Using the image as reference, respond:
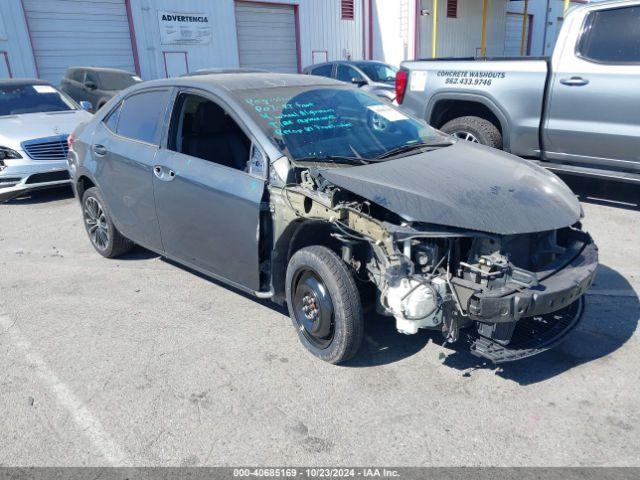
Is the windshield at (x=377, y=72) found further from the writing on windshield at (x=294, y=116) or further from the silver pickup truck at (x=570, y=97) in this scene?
the writing on windshield at (x=294, y=116)

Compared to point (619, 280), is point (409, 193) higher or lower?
higher

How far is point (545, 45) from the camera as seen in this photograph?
1135 inches

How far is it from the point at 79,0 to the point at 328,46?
9210 mm

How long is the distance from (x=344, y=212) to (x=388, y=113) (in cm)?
156

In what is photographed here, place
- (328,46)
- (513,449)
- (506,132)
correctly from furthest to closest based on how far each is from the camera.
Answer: (328,46) < (506,132) < (513,449)

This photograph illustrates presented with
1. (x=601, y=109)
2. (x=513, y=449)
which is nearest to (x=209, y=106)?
(x=513, y=449)

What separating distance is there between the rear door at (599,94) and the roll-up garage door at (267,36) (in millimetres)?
15116

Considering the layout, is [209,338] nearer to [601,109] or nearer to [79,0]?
[601,109]

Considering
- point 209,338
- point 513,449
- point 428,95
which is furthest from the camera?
point 428,95

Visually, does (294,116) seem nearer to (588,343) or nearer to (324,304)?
(324,304)

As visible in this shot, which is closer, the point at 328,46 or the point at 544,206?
the point at 544,206

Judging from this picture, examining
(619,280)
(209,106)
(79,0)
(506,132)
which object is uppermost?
(79,0)

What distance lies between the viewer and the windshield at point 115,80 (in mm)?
13859

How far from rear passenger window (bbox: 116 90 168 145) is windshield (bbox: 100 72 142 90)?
10.0 metres
